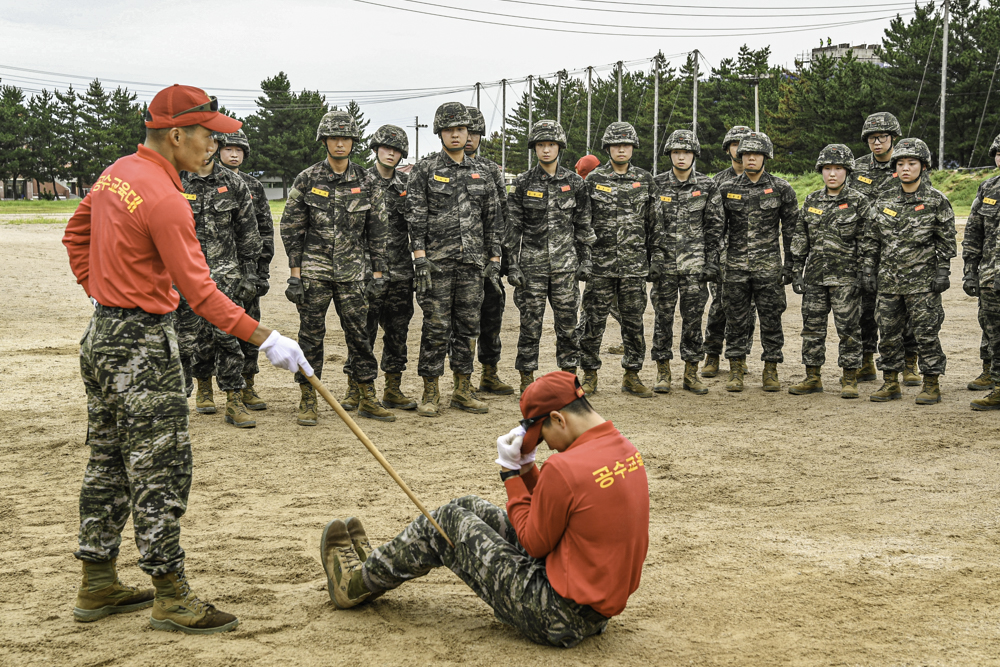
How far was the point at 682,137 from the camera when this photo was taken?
10.4 m

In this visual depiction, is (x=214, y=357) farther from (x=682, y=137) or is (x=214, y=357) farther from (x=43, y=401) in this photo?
(x=682, y=137)

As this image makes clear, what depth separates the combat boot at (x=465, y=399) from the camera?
30.4ft

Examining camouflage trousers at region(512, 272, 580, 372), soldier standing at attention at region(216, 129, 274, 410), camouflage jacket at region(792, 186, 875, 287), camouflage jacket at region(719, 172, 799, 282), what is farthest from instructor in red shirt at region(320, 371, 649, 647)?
camouflage jacket at region(792, 186, 875, 287)

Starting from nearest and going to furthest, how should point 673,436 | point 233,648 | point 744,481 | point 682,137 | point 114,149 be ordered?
point 233,648 → point 744,481 → point 673,436 → point 682,137 → point 114,149

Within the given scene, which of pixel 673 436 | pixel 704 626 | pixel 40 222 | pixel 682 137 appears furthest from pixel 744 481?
pixel 40 222

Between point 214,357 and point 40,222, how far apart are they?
23.5m

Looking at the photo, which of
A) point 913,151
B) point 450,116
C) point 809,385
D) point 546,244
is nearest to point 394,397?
point 546,244

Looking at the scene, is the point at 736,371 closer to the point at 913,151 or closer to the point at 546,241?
the point at 546,241

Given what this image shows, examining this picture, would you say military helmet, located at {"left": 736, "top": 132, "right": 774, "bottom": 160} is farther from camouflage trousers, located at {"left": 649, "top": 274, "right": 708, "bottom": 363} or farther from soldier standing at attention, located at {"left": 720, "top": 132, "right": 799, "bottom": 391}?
camouflage trousers, located at {"left": 649, "top": 274, "right": 708, "bottom": 363}

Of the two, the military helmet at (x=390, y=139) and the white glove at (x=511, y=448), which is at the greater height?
the military helmet at (x=390, y=139)

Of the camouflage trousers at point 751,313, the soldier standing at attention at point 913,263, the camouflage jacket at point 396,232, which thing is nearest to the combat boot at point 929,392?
the soldier standing at attention at point 913,263

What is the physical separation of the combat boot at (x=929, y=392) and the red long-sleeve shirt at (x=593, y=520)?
6.75 metres

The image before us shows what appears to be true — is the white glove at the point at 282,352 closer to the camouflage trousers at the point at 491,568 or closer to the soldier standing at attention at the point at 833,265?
the camouflage trousers at the point at 491,568

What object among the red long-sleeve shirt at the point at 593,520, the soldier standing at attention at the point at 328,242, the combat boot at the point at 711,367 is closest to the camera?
the red long-sleeve shirt at the point at 593,520
